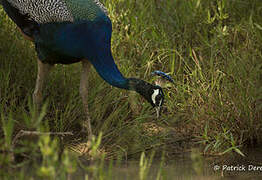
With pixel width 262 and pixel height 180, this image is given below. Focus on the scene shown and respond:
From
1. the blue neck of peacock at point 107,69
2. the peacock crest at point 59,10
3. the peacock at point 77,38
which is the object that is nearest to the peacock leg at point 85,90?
the peacock at point 77,38

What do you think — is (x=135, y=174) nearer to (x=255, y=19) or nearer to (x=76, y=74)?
(x=76, y=74)

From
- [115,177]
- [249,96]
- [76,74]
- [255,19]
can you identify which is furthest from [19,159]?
[255,19]

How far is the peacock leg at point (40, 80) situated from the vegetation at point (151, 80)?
4.2 inches

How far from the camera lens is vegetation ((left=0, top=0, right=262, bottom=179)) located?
13.8 feet

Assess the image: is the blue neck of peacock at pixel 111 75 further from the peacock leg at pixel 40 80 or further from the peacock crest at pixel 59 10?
the peacock leg at pixel 40 80

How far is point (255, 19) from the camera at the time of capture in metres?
5.54

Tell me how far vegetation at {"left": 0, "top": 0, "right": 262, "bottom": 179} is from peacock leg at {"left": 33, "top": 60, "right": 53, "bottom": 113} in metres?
0.11

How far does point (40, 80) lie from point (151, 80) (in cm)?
108

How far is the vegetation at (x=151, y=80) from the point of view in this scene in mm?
4207

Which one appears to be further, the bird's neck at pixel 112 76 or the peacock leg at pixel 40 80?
the peacock leg at pixel 40 80

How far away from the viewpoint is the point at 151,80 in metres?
4.98

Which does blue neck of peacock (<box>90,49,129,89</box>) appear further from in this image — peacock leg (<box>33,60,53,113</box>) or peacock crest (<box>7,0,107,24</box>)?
peacock leg (<box>33,60,53,113</box>)

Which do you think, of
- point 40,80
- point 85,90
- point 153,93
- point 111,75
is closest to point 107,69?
point 111,75

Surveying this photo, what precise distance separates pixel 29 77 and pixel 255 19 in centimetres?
237
